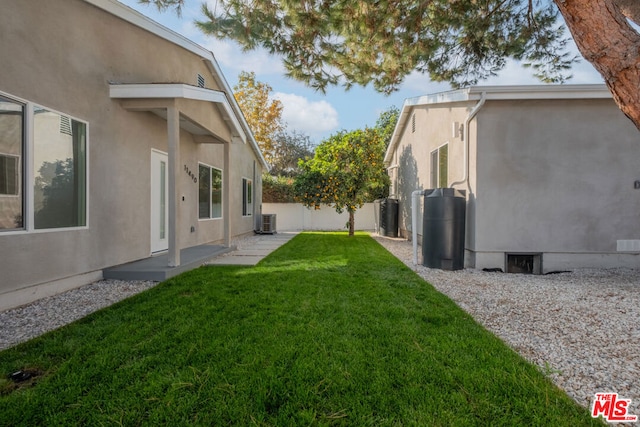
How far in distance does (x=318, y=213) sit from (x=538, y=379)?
15435 millimetres

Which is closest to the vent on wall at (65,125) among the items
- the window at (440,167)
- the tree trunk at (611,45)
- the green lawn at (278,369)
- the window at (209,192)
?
the green lawn at (278,369)

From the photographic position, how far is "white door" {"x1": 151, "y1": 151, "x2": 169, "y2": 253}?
22.3 feet

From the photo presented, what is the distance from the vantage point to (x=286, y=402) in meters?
2.14

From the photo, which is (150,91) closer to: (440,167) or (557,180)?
(440,167)

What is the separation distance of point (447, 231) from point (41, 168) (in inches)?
249

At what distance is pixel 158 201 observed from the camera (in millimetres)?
7000

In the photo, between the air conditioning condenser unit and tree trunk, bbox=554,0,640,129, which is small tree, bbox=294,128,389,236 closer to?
the air conditioning condenser unit

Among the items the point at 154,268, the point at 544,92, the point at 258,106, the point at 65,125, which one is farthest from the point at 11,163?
the point at 258,106

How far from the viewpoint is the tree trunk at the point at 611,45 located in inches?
105

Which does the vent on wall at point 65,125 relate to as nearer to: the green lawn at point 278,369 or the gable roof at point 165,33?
the gable roof at point 165,33

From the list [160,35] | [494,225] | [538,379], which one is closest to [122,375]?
[538,379]

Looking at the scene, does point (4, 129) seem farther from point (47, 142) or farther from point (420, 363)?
point (420, 363)

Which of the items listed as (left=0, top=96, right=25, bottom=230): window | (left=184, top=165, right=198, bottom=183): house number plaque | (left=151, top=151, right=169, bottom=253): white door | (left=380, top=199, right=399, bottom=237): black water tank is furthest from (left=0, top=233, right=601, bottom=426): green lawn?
(left=380, top=199, right=399, bottom=237): black water tank

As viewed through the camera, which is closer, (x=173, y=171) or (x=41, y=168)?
(x=41, y=168)
